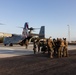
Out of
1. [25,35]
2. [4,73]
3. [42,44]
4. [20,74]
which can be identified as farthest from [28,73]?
[25,35]

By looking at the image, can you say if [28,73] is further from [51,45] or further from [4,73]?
[51,45]

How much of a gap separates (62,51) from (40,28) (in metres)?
37.4

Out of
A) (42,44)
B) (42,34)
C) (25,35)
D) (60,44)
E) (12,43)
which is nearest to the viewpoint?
(60,44)

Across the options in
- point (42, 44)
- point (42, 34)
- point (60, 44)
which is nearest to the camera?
point (60, 44)

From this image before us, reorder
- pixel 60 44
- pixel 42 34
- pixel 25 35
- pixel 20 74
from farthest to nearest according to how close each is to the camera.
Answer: pixel 42 34
pixel 25 35
pixel 60 44
pixel 20 74

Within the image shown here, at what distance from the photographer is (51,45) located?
734 inches

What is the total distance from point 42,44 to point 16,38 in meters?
23.7

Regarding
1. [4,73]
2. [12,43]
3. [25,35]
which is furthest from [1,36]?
[4,73]

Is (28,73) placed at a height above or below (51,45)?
below

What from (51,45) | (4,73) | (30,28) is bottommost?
(4,73)

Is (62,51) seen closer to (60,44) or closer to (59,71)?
(60,44)

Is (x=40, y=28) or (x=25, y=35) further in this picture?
(x=40, y=28)

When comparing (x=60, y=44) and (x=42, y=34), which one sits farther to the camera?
(x=42, y=34)

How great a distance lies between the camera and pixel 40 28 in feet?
183
